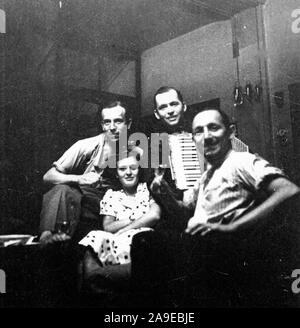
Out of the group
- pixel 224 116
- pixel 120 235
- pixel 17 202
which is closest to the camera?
pixel 120 235

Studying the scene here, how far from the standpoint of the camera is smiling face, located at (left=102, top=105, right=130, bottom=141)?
2.59 m

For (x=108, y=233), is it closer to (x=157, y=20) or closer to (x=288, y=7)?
(x=157, y=20)

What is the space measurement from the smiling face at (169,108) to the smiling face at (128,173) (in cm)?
35

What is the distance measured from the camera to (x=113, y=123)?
2594 mm

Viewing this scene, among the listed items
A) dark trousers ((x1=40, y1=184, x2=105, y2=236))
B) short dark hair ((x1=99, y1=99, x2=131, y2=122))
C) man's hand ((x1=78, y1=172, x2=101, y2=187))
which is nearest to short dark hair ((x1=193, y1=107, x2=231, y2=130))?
short dark hair ((x1=99, y1=99, x2=131, y2=122))

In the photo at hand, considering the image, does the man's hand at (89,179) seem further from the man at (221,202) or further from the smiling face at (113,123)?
the man at (221,202)

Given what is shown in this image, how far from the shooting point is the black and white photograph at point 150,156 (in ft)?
7.61

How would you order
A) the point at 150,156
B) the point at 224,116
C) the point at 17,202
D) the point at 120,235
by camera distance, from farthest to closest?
1. the point at 224,116
2. the point at 150,156
3. the point at 17,202
4. the point at 120,235

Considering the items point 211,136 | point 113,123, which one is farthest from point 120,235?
point 211,136

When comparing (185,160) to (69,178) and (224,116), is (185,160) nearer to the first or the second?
(224,116)

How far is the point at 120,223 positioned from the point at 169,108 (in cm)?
82

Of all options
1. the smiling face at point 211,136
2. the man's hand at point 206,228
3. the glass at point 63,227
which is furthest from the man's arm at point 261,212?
the glass at point 63,227

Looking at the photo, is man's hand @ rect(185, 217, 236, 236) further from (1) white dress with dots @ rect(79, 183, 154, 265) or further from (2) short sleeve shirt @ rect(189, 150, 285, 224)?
(1) white dress with dots @ rect(79, 183, 154, 265)
